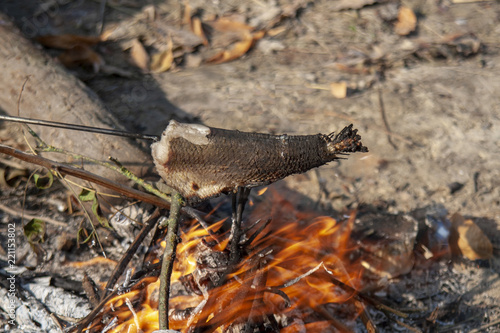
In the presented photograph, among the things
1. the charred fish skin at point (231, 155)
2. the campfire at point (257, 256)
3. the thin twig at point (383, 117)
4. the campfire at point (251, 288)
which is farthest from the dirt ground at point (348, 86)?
the charred fish skin at point (231, 155)

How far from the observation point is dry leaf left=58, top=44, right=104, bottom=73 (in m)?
3.67

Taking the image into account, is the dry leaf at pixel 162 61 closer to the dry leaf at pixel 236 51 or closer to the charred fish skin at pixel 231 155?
the dry leaf at pixel 236 51

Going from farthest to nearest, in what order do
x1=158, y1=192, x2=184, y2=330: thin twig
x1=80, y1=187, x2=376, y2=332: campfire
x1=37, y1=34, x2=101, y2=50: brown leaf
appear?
1. x1=37, y1=34, x2=101, y2=50: brown leaf
2. x1=80, y1=187, x2=376, y2=332: campfire
3. x1=158, y1=192, x2=184, y2=330: thin twig

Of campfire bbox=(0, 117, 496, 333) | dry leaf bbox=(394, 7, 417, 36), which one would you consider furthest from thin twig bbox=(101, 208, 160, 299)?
dry leaf bbox=(394, 7, 417, 36)

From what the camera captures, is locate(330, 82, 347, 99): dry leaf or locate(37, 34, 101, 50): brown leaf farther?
locate(37, 34, 101, 50): brown leaf

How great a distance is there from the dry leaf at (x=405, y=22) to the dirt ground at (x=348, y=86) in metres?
0.05

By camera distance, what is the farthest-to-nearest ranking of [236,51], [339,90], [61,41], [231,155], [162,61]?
[236,51] < [162,61] < [61,41] < [339,90] < [231,155]

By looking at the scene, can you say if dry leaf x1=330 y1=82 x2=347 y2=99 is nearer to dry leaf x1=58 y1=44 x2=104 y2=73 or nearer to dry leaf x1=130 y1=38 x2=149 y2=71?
dry leaf x1=130 y1=38 x2=149 y2=71

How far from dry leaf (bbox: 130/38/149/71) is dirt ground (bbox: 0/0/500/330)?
0.24 ft

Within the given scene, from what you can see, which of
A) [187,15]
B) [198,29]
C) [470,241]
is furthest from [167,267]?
[187,15]

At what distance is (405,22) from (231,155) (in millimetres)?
3262

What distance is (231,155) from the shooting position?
166cm

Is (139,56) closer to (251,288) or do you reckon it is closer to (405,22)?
(405,22)

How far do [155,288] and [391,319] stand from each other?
1100mm
